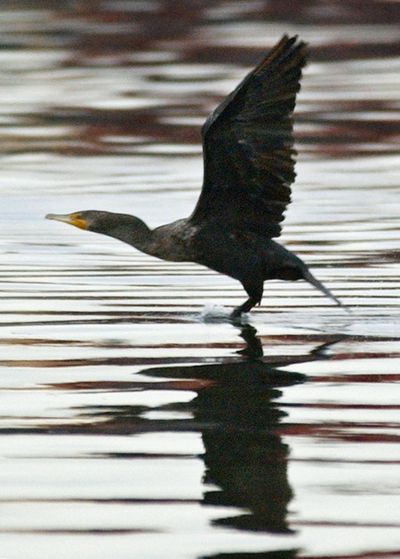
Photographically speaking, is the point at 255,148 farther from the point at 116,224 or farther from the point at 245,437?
the point at 245,437

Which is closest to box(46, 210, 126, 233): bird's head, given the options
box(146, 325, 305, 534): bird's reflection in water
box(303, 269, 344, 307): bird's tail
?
box(303, 269, 344, 307): bird's tail

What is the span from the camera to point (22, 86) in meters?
22.4

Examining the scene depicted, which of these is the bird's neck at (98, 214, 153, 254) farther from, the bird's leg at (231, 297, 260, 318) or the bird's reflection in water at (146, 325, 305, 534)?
the bird's reflection in water at (146, 325, 305, 534)

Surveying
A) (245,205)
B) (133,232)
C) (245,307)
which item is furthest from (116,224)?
(245,307)

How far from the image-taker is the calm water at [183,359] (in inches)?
261

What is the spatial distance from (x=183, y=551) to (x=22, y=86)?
16.6 meters

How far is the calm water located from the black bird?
1.03 ft

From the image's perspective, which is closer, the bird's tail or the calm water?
the calm water

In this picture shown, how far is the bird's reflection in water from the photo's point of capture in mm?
6754

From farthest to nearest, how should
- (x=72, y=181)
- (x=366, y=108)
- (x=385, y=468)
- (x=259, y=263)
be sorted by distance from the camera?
(x=366, y=108) → (x=72, y=181) → (x=259, y=263) → (x=385, y=468)

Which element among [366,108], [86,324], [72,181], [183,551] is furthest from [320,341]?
[366,108]

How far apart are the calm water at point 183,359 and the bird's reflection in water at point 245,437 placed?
0.05 ft

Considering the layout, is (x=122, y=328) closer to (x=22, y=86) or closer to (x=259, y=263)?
(x=259, y=263)

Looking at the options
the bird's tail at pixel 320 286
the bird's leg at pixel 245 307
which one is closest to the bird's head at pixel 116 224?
the bird's leg at pixel 245 307
